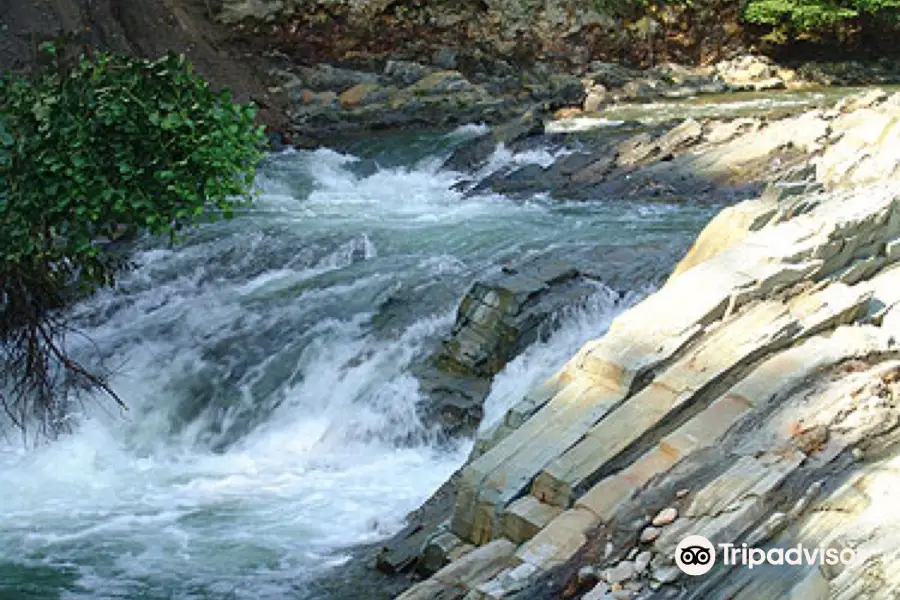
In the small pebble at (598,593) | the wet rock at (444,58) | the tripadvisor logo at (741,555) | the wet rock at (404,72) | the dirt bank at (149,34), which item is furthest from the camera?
the wet rock at (444,58)

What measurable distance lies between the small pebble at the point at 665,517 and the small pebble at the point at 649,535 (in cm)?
4

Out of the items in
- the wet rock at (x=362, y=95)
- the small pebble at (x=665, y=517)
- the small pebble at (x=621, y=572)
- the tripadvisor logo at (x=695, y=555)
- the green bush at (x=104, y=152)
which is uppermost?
the green bush at (x=104, y=152)

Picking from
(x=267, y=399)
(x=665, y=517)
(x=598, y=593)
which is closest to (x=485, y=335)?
(x=267, y=399)

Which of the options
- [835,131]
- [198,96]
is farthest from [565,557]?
[835,131]

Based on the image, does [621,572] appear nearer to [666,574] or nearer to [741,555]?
[666,574]

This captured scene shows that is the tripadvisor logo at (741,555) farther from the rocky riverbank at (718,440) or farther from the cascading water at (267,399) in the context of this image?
the cascading water at (267,399)

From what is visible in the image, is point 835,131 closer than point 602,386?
No

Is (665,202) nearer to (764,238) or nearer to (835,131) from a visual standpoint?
(835,131)

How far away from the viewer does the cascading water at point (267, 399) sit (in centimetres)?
916

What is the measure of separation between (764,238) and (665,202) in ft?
25.3

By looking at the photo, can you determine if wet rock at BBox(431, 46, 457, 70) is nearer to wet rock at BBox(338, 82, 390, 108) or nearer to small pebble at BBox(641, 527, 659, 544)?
wet rock at BBox(338, 82, 390, 108)

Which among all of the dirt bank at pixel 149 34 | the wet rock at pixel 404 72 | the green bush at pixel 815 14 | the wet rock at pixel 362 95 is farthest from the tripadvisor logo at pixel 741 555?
the green bush at pixel 815 14

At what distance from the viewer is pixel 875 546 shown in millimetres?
6012

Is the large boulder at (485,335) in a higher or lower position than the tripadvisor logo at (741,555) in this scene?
lower
